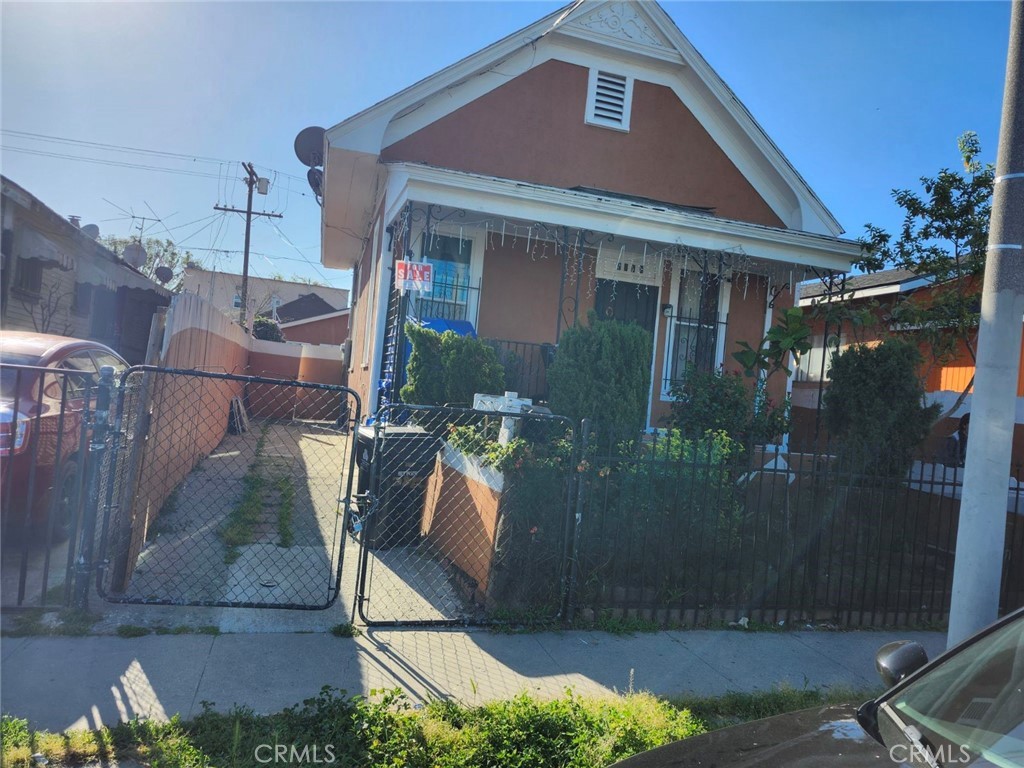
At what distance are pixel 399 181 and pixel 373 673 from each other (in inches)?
235

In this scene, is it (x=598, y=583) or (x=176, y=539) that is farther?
(x=176, y=539)

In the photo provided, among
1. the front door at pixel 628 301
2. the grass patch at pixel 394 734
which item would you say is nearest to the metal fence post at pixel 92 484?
the grass patch at pixel 394 734

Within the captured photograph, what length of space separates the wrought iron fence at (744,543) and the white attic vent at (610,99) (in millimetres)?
6436

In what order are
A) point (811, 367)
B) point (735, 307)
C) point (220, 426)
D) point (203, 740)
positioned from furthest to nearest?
point (811, 367), point (220, 426), point (735, 307), point (203, 740)

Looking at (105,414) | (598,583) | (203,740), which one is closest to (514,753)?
(203,740)

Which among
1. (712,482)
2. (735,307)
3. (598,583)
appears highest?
(735,307)

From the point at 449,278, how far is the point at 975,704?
8.64 metres

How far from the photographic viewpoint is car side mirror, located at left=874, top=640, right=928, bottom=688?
2512 mm

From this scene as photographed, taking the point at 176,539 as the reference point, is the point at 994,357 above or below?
above

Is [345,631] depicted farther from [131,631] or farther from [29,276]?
[29,276]

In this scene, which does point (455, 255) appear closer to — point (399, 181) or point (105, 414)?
point (399, 181)

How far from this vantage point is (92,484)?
4.56m

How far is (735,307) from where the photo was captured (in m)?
11.6

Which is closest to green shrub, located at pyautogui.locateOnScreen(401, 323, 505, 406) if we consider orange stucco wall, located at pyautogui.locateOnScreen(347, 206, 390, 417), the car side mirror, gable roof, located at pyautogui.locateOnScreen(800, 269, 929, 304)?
orange stucco wall, located at pyautogui.locateOnScreen(347, 206, 390, 417)
